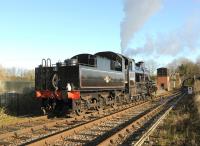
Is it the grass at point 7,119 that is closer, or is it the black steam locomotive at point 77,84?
the grass at point 7,119

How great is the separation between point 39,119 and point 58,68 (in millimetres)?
3023

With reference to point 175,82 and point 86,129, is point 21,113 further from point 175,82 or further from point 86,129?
point 175,82

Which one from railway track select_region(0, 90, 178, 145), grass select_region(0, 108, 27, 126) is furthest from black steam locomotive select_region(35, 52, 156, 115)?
grass select_region(0, 108, 27, 126)

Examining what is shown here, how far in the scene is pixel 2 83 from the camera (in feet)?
73.8

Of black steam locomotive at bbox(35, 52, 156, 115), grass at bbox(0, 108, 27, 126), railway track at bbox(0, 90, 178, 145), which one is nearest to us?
railway track at bbox(0, 90, 178, 145)

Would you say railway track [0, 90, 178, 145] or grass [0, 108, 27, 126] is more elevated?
grass [0, 108, 27, 126]

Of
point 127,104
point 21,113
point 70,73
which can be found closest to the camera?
point 70,73

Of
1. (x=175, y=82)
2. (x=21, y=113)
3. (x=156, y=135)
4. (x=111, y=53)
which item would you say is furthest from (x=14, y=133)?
(x=175, y=82)

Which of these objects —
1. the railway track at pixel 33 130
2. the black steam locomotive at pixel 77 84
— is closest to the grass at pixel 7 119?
the railway track at pixel 33 130

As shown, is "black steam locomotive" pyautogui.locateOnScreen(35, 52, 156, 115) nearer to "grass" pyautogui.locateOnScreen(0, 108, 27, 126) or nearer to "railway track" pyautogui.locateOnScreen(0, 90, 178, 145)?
"railway track" pyautogui.locateOnScreen(0, 90, 178, 145)

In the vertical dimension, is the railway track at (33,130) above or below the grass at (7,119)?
below

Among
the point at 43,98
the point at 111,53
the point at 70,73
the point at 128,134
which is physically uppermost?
the point at 111,53

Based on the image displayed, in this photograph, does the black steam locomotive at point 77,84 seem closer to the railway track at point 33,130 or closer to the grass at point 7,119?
the railway track at point 33,130

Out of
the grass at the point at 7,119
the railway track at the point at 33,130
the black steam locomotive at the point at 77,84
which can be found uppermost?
the black steam locomotive at the point at 77,84
